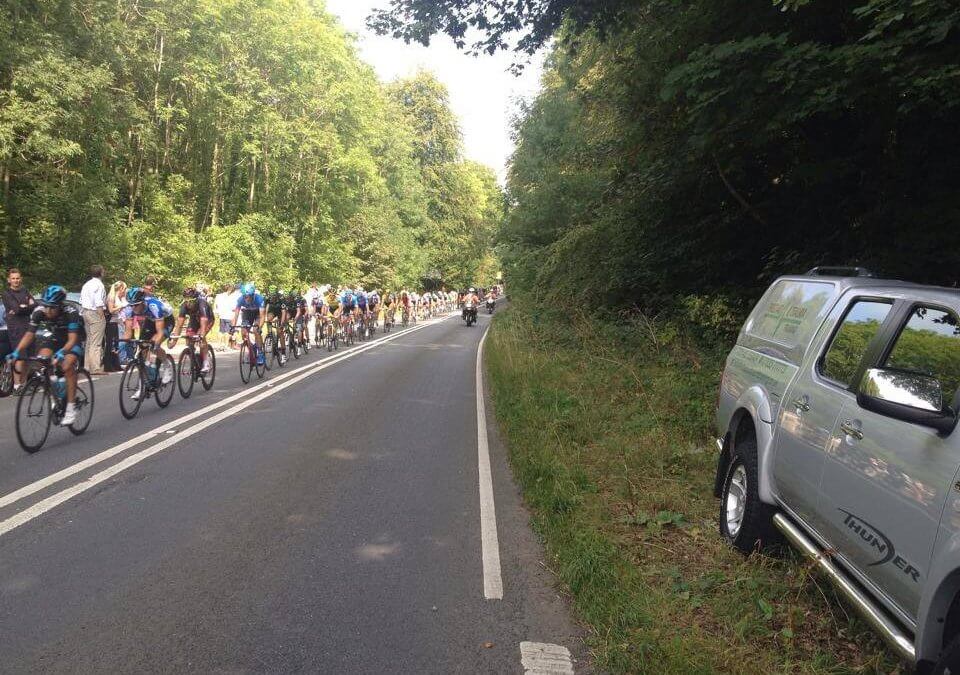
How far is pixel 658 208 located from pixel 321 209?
105 ft

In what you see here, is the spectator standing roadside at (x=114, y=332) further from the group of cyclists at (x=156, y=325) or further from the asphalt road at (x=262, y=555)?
the asphalt road at (x=262, y=555)

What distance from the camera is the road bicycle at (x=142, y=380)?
954 cm

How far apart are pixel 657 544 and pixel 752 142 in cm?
518

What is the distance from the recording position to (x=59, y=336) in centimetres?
784

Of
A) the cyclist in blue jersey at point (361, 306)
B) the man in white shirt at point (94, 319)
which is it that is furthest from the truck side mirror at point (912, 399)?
the cyclist in blue jersey at point (361, 306)

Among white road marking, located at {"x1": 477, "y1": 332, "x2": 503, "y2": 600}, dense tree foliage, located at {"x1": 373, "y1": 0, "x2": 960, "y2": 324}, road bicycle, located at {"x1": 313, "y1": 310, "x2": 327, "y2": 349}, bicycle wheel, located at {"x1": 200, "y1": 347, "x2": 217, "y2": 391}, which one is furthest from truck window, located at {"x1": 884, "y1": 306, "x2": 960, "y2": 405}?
road bicycle, located at {"x1": 313, "y1": 310, "x2": 327, "y2": 349}

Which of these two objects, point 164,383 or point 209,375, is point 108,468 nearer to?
point 164,383

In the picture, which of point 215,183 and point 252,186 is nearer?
point 215,183

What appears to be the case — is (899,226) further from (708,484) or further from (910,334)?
(910,334)

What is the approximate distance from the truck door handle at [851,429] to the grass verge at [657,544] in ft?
2.97

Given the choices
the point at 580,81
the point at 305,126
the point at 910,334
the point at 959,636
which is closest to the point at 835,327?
the point at 910,334

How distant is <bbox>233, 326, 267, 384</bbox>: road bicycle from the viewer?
13.5 metres

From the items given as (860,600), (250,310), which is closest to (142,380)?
(250,310)

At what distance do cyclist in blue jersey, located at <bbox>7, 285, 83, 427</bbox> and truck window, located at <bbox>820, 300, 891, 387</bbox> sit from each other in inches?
296
